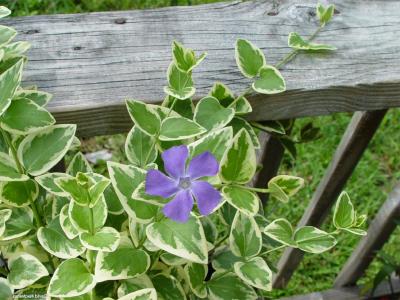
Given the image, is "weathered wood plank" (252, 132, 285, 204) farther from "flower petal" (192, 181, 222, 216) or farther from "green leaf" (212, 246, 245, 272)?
"flower petal" (192, 181, 222, 216)

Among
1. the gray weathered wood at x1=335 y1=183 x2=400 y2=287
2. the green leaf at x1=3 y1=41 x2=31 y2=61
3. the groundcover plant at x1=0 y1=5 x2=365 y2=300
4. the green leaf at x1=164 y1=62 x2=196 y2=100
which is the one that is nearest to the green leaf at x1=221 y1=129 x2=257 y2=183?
the groundcover plant at x1=0 y1=5 x2=365 y2=300

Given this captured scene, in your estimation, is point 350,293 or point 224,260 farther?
point 350,293

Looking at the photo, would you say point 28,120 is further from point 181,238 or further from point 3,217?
point 181,238

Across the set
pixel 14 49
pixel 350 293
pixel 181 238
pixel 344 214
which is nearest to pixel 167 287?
pixel 181 238

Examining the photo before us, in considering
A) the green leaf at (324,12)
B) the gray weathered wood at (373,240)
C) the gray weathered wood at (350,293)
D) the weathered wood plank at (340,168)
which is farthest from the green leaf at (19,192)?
the gray weathered wood at (350,293)

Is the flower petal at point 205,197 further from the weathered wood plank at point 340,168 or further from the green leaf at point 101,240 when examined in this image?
the weathered wood plank at point 340,168

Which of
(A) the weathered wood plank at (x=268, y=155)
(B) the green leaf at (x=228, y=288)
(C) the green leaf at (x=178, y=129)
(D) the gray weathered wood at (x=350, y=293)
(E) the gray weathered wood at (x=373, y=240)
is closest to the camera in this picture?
(C) the green leaf at (x=178, y=129)
